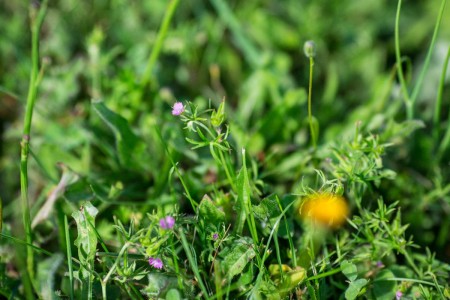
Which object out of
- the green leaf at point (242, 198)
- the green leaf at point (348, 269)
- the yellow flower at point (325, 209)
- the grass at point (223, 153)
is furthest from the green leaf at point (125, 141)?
the green leaf at point (348, 269)

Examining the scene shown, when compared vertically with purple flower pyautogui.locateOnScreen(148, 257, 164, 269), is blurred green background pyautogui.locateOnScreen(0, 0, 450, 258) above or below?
above

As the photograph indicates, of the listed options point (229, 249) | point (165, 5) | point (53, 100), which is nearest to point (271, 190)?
point (229, 249)

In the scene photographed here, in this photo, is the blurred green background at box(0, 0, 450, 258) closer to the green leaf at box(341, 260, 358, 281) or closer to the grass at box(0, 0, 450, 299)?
the grass at box(0, 0, 450, 299)

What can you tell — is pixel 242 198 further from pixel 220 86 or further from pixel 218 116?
pixel 220 86

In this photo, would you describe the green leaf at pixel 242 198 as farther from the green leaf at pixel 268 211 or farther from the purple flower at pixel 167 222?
the purple flower at pixel 167 222

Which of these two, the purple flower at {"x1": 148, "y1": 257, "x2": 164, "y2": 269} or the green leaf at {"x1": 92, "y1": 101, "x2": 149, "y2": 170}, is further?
the green leaf at {"x1": 92, "y1": 101, "x2": 149, "y2": 170}

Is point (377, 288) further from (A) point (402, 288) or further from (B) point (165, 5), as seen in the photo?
(B) point (165, 5)

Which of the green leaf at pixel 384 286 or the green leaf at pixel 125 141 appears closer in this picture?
the green leaf at pixel 384 286

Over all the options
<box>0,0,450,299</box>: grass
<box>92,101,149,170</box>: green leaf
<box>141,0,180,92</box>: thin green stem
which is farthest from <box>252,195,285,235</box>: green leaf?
<box>141,0,180,92</box>: thin green stem
